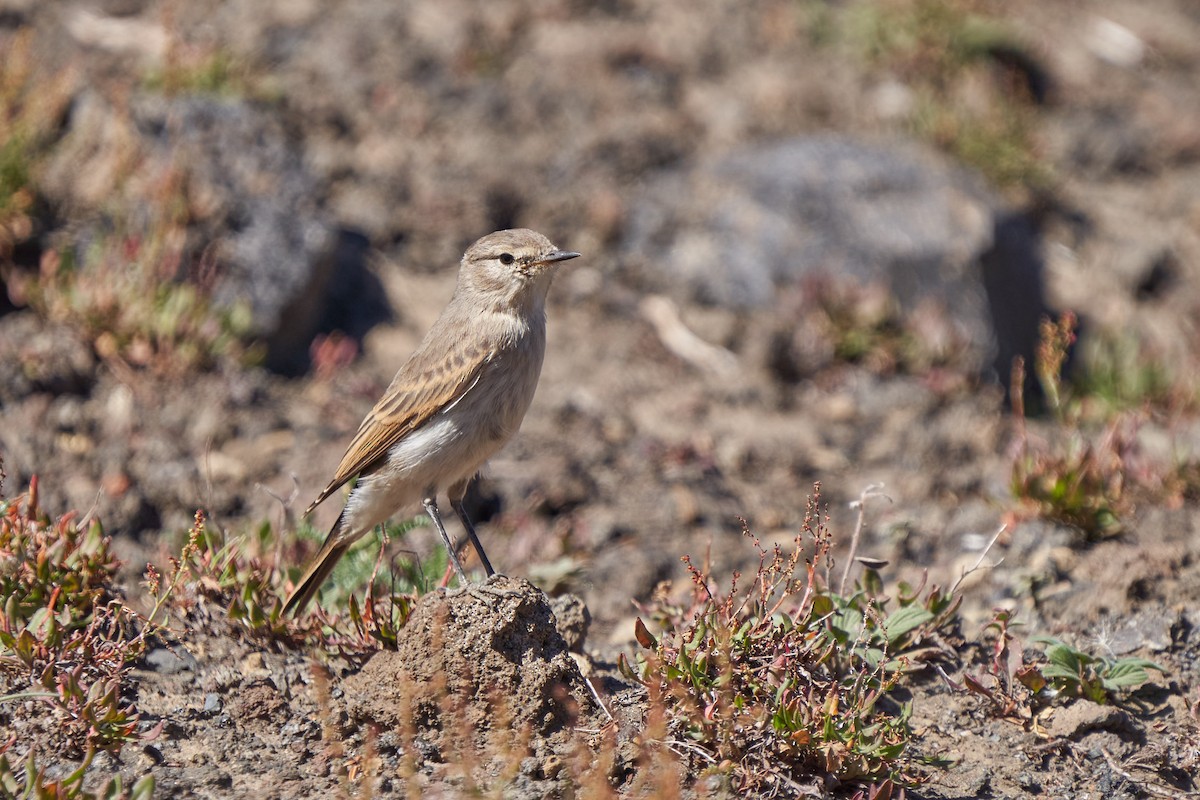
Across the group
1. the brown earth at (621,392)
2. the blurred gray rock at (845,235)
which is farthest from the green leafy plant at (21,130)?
the blurred gray rock at (845,235)

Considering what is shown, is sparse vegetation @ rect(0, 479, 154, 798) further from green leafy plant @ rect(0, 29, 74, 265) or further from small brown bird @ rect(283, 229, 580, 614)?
green leafy plant @ rect(0, 29, 74, 265)

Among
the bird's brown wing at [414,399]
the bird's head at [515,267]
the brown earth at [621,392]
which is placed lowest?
the brown earth at [621,392]

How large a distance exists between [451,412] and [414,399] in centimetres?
28

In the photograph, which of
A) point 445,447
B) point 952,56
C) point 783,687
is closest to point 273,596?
point 445,447

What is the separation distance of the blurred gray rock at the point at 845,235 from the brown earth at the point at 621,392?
0.36 meters

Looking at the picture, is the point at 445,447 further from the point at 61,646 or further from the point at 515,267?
the point at 61,646

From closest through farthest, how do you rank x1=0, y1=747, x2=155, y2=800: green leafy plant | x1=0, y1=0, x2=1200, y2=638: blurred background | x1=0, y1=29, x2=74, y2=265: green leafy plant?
x1=0, y1=747, x2=155, y2=800: green leafy plant
x1=0, y1=0, x2=1200, y2=638: blurred background
x1=0, y1=29, x2=74, y2=265: green leafy plant

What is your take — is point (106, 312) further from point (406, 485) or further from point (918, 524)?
point (918, 524)

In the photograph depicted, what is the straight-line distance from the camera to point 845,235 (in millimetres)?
11789

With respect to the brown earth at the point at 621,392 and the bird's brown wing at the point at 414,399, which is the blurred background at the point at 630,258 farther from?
the bird's brown wing at the point at 414,399

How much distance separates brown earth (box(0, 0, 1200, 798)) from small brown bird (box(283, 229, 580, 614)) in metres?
0.47

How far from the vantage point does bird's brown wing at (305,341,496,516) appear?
22.6ft

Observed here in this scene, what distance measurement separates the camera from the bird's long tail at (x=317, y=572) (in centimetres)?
654

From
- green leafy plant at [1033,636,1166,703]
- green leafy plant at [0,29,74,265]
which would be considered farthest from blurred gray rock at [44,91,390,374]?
green leafy plant at [1033,636,1166,703]
